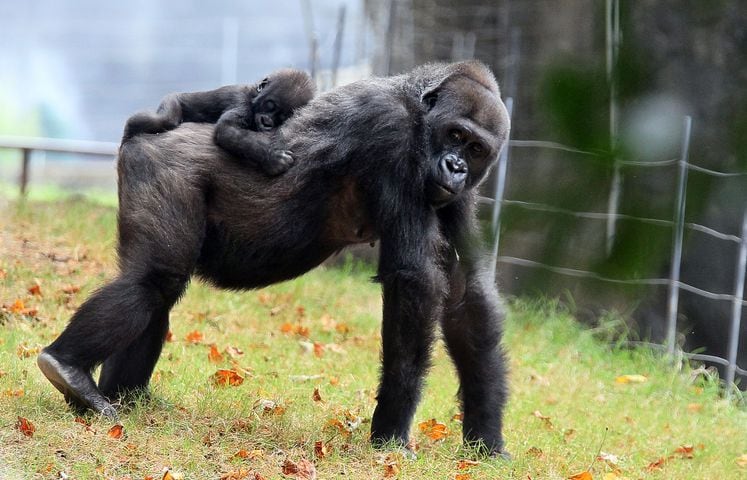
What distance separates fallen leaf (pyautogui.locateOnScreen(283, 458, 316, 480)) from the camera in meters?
3.91

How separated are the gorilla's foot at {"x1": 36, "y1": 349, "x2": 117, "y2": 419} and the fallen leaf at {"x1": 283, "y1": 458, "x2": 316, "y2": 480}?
83cm

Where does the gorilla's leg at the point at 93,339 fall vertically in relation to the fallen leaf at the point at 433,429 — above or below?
above

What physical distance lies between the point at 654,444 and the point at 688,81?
16.4 feet

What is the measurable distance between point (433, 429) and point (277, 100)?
1.93 metres

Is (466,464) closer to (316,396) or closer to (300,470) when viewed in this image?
(300,470)

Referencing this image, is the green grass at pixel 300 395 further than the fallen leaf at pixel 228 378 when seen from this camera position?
No

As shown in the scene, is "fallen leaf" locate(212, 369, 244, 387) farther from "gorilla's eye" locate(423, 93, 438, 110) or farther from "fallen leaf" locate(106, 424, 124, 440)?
"gorilla's eye" locate(423, 93, 438, 110)

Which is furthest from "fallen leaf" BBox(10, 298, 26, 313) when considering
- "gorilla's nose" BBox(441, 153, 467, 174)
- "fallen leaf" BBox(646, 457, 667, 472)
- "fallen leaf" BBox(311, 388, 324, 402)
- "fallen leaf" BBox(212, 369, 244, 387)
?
"fallen leaf" BBox(646, 457, 667, 472)

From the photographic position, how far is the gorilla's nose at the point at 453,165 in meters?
4.16

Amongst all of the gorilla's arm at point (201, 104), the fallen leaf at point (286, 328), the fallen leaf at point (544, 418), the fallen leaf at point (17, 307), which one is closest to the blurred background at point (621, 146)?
the gorilla's arm at point (201, 104)

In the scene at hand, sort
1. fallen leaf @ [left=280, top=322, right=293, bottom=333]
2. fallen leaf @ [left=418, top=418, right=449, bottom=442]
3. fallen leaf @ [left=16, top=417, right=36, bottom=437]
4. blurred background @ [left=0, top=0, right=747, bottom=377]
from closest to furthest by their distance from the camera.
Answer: blurred background @ [left=0, top=0, right=747, bottom=377], fallen leaf @ [left=16, top=417, right=36, bottom=437], fallen leaf @ [left=418, top=418, right=449, bottom=442], fallen leaf @ [left=280, top=322, right=293, bottom=333]

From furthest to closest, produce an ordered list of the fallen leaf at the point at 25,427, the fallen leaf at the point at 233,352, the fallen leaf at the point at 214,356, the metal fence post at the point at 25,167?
the metal fence post at the point at 25,167
the fallen leaf at the point at 233,352
the fallen leaf at the point at 214,356
the fallen leaf at the point at 25,427

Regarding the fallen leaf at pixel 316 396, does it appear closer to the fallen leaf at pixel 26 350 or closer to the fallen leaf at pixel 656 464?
the fallen leaf at pixel 26 350

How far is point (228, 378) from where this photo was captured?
207 inches
